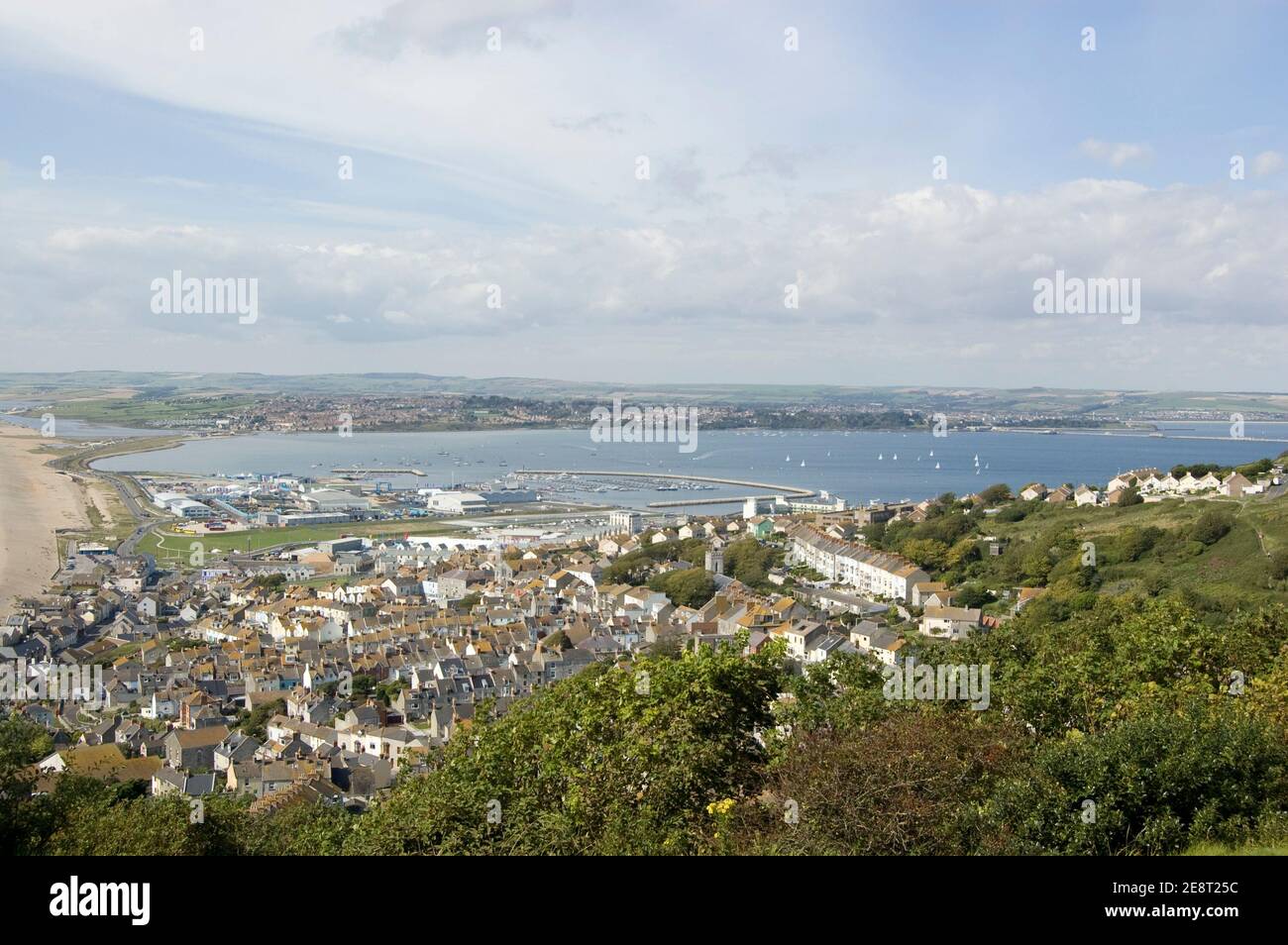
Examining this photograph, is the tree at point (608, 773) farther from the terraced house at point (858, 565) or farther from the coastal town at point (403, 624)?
the terraced house at point (858, 565)

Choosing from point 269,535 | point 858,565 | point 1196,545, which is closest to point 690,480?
point 269,535

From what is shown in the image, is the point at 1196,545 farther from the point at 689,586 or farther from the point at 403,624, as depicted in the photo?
the point at 403,624

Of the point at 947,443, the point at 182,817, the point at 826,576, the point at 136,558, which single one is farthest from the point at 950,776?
the point at 947,443

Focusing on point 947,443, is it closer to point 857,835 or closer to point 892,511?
point 892,511

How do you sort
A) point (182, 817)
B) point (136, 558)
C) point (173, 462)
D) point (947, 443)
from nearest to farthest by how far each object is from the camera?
1. point (182, 817)
2. point (136, 558)
3. point (173, 462)
4. point (947, 443)

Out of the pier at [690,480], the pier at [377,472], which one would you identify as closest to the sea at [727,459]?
the pier at [377,472]

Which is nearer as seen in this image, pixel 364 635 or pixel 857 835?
pixel 857 835
